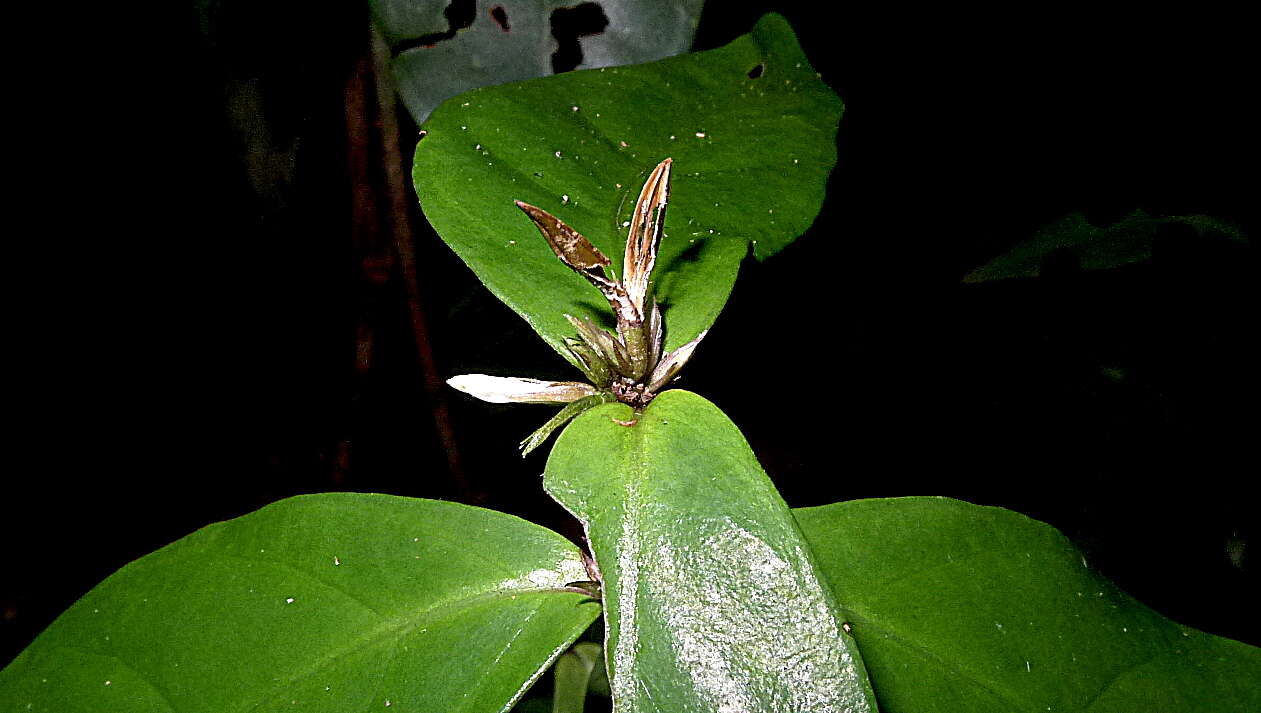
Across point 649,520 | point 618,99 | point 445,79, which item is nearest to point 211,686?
point 649,520

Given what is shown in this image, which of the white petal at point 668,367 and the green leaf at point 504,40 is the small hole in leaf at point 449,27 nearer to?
the green leaf at point 504,40

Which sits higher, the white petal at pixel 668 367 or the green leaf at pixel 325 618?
the white petal at pixel 668 367

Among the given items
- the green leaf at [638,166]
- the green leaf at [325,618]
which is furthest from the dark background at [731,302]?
the green leaf at [325,618]

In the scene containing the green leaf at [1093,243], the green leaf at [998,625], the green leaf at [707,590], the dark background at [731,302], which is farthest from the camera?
the dark background at [731,302]

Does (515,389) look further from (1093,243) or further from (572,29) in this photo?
(1093,243)

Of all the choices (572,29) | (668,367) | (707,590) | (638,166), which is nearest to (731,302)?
(572,29)

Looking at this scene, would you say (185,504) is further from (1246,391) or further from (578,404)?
(1246,391)

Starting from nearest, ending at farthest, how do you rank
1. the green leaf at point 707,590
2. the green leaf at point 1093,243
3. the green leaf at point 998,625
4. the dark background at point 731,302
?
the green leaf at point 707,590 → the green leaf at point 998,625 → the green leaf at point 1093,243 → the dark background at point 731,302
